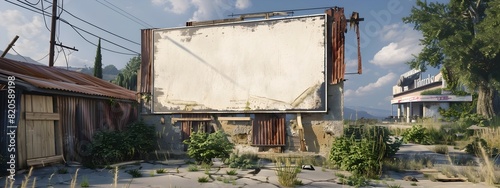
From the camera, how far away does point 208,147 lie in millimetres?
8977

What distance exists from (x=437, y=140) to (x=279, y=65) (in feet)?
30.2

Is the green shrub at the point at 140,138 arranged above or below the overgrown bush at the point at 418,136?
above

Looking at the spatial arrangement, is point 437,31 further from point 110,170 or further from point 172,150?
point 110,170

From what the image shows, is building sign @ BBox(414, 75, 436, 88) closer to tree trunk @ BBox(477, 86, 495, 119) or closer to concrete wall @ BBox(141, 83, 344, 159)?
tree trunk @ BBox(477, 86, 495, 119)

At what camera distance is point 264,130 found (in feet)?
34.6

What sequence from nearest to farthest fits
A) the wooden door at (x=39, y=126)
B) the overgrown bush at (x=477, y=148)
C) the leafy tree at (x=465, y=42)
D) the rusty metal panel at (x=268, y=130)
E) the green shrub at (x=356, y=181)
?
the green shrub at (x=356, y=181), the wooden door at (x=39, y=126), the rusty metal panel at (x=268, y=130), the overgrown bush at (x=477, y=148), the leafy tree at (x=465, y=42)

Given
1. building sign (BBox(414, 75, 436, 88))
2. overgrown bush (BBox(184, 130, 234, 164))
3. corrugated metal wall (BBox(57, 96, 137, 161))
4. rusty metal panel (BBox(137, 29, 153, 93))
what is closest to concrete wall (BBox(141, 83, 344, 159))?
rusty metal panel (BBox(137, 29, 153, 93))

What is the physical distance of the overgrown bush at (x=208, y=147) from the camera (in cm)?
894

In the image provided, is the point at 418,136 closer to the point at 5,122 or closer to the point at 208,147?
the point at 208,147

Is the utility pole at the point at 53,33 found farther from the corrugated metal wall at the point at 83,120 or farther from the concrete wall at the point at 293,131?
the concrete wall at the point at 293,131

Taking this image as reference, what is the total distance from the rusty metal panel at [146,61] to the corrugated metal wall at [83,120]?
95cm

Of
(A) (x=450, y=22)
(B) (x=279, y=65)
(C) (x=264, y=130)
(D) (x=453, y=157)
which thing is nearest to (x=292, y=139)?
(C) (x=264, y=130)

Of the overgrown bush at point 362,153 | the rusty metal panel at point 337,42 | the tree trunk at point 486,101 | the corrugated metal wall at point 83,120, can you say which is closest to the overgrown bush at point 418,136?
the overgrown bush at point 362,153

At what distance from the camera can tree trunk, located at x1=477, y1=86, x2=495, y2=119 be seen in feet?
84.2
